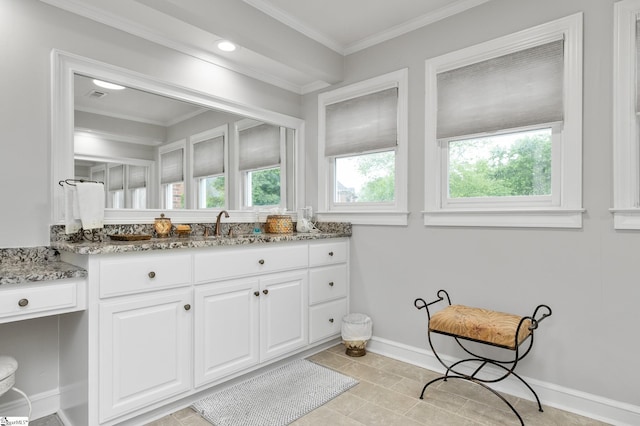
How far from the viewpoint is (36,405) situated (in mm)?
2053

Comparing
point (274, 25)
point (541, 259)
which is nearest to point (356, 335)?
point (541, 259)

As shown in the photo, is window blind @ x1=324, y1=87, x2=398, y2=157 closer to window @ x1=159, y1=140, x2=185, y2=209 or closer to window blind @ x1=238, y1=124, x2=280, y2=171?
window blind @ x1=238, y1=124, x2=280, y2=171

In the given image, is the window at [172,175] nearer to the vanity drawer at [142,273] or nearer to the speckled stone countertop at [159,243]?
the speckled stone countertop at [159,243]

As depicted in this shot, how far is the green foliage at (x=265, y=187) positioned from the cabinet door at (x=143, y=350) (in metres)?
1.31

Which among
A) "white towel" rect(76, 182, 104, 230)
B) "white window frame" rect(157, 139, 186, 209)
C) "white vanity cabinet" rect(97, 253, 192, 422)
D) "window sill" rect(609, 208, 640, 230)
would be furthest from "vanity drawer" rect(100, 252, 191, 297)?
"window sill" rect(609, 208, 640, 230)

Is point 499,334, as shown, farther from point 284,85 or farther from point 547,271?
point 284,85

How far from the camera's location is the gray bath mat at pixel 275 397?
6.67 ft

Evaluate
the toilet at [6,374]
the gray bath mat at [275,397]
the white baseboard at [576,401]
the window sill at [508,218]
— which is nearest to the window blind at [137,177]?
the toilet at [6,374]

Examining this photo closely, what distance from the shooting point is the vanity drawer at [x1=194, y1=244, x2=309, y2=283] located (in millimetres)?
2193

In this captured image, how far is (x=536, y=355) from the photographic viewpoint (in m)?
2.25

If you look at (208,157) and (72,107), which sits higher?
(72,107)

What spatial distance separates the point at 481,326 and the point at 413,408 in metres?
0.63

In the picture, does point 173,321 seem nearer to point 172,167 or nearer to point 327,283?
point 172,167

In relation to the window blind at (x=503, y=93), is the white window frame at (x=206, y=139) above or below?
below
